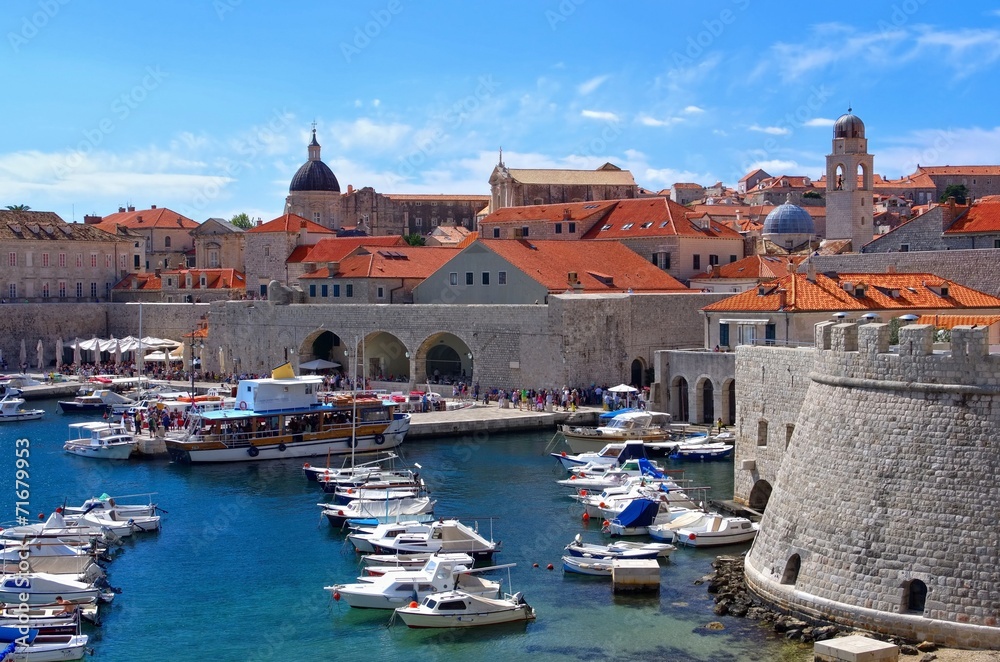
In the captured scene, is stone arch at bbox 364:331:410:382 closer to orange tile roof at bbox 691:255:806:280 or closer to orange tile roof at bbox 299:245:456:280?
orange tile roof at bbox 299:245:456:280

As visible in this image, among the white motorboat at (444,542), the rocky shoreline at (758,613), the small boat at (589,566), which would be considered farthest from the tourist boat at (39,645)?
the rocky shoreline at (758,613)

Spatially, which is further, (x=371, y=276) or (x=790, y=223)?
(x=790, y=223)

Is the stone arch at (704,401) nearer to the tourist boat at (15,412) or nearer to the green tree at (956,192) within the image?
the tourist boat at (15,412)

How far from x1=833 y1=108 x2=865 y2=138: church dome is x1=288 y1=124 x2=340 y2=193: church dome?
118 ft

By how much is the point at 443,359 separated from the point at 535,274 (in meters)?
6.85

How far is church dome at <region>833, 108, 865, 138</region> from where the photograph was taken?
56594mm

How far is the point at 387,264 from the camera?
182 feet

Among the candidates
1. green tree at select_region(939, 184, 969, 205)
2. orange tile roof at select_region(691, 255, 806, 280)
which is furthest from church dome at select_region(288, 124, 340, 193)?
green tree at select_region(939, 184, 969, 205)

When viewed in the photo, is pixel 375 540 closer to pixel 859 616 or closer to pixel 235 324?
pixel 859 616

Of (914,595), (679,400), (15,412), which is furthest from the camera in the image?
(15,412)

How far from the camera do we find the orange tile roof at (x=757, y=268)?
160ft

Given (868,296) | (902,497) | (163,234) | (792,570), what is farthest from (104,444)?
(163,234)

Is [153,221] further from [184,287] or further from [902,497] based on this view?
[902,497]

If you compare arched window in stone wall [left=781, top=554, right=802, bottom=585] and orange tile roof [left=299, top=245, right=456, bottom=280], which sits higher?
orange tile roof [left=299, top=245, right=456, bottom=280]
